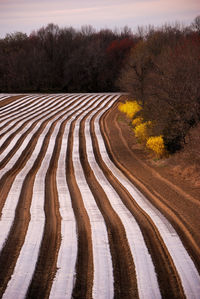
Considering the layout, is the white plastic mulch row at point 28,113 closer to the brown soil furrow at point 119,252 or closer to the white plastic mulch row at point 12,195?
the white plastic mulch row at point 12,195

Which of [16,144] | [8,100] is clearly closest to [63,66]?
[8,100]

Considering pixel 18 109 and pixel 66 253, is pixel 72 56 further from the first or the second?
pixel 66 253

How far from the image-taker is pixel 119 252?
305 inches

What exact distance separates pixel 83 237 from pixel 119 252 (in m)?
1.34

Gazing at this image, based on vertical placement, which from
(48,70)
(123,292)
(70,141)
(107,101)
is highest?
(48,70)

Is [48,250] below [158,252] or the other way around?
the other way around

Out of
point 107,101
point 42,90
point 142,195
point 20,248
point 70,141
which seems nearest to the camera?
point 20,248

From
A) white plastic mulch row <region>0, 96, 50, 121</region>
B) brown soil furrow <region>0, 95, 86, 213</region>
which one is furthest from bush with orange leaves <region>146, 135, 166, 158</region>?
white plastic mulch row <region>0, 96, 50, 121</region>

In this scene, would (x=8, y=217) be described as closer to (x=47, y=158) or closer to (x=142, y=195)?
(x=142, y=195)

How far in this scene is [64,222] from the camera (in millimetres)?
9539

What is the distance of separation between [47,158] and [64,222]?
10.2 metres

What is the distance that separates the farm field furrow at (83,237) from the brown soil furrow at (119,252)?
0.07ft

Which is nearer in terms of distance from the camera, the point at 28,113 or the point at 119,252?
the point at 119,252

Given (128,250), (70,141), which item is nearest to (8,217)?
(128,250)
